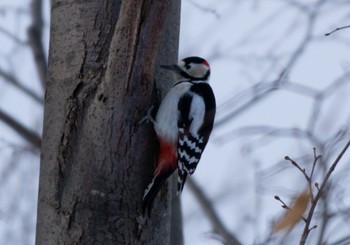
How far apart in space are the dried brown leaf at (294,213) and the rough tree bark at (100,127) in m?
0.82

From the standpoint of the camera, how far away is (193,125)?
13.7ft

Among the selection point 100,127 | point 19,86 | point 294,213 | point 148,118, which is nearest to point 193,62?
point 148,118

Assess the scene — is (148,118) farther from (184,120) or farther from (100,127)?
(184,120)

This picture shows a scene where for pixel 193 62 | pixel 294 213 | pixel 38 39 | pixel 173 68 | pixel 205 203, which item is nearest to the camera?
pixel 294 213

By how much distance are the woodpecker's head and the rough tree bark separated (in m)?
0.74

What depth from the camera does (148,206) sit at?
3346mm

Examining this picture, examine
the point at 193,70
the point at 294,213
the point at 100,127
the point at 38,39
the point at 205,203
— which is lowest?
the point at 294,213

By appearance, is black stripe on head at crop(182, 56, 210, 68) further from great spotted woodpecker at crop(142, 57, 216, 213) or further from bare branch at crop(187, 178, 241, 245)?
bare branch at crop(187, 178, 241, 245)

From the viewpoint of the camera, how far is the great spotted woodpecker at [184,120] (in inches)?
142

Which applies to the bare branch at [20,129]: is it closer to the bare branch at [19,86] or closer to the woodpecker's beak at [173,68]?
the bare branch at [19,86]

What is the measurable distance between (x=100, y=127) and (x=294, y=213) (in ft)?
3.30

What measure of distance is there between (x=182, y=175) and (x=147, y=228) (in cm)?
64

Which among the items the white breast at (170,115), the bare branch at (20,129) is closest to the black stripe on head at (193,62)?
the white breast at (170,115)

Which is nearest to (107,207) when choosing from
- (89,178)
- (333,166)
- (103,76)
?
(89,178)
